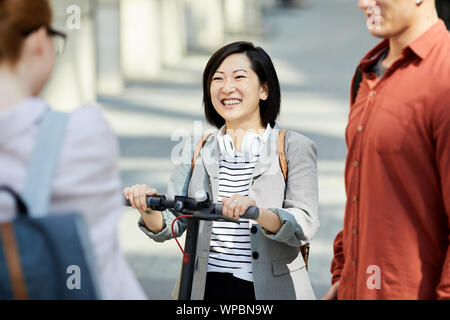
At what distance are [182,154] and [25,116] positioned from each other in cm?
165

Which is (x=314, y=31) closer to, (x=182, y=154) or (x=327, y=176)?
(x=327, y=176)

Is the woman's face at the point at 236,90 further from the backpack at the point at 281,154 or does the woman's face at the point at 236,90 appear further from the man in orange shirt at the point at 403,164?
the man in orange shirt at the point at 403,164

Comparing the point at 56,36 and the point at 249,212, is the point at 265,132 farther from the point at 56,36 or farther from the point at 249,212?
the point at 56,36

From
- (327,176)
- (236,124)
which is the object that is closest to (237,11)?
(327,176)

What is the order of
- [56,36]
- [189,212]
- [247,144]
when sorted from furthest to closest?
[247,144] → [189,212] → [56,36]

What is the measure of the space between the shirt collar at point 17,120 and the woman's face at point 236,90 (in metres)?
1.61

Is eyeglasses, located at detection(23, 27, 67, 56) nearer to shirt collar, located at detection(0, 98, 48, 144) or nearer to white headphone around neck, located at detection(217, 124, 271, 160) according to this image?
shirt collar, located at detection(0, 98, 48, 144)

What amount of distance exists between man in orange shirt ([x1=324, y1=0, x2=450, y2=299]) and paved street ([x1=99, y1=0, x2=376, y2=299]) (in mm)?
1293

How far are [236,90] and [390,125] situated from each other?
1.11 meters

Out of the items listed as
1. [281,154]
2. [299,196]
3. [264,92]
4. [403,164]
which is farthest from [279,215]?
[403,164]

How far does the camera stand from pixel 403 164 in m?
2.54

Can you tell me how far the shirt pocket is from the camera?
99.8 inches

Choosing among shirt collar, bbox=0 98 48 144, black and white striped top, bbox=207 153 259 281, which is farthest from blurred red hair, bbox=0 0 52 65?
black and white striped top, bbox=207 153 259 281

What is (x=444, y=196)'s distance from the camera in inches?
97.4
